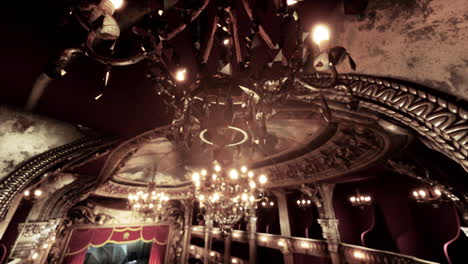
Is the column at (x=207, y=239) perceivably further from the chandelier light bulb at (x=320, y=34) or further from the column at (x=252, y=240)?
the chandelier light bulb at (x=320, y=34)

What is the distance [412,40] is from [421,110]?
537 mm

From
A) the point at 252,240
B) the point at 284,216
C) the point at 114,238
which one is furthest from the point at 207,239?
the point at 284,216

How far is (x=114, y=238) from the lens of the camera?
10.9 meters

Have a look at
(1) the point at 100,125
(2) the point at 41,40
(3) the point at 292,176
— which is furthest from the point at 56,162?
(3) the point at 292,176

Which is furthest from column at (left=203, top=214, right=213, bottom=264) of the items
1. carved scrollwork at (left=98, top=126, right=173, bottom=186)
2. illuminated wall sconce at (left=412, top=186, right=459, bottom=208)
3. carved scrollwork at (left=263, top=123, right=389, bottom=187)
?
illuminated wall sconce at (left=412, top=186, right=459, bottom=208)

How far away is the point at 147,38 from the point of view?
40.6 inches

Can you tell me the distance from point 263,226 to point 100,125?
9946mm

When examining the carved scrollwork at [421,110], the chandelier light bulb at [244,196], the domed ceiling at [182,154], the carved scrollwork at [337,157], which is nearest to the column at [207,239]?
the domed ceiling at [182,154]

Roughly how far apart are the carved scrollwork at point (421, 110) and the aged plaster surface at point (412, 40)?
8 centimetres

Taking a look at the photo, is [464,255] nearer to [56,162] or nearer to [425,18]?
[425,18]

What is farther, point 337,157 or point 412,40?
point 337,157

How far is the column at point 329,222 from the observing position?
6.27 m

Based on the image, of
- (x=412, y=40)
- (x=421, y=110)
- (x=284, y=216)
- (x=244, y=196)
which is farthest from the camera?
(x=284, y=216)

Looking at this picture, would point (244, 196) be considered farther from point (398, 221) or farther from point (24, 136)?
point (398, 221)
